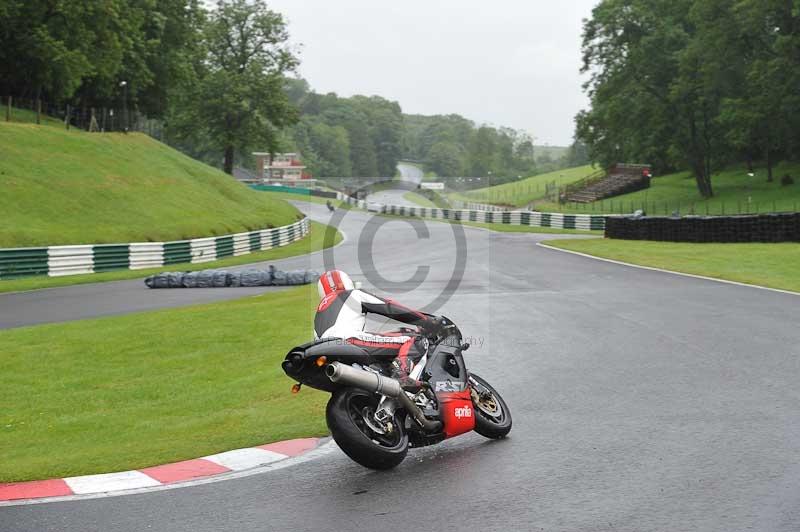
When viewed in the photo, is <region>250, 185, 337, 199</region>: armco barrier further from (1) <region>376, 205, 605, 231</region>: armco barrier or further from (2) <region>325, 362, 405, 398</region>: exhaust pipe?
(2) <region>325, 362, 405, 398</region>: exhaust pipe

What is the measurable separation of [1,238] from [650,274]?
22.9 metres

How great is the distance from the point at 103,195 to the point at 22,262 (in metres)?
16.1

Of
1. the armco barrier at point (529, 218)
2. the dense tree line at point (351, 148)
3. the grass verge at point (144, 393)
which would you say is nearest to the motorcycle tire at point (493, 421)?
the grass verge at point (144, 393)

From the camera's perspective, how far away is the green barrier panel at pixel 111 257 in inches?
1209

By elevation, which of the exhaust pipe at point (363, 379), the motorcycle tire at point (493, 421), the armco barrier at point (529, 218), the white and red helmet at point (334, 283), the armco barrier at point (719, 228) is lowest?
the motorcycle tire at point (493, 421)

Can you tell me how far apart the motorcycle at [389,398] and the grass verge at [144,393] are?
1408mm

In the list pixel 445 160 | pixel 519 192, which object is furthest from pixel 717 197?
pixel 445 160

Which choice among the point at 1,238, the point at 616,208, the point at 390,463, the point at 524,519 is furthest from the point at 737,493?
the point at 616,208

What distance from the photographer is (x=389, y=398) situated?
7109mm

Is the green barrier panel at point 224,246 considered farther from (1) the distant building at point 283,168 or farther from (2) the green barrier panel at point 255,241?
(1) the distant building at point 283,168

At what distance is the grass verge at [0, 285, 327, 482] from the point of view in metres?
7.97

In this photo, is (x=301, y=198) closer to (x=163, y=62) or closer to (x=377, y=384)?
(x=163, y=62)

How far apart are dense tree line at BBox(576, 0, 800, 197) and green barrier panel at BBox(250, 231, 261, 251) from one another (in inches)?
1351

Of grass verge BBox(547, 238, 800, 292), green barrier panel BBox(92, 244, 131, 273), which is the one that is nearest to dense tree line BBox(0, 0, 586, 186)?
green barrier panel BBox(92, 244, 131, 273)
